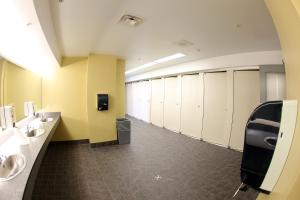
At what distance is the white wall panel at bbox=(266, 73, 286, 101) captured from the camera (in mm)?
3936

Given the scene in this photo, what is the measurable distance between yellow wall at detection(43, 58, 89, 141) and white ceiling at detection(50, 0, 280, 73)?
113 cm

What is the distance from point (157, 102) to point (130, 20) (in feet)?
19.1

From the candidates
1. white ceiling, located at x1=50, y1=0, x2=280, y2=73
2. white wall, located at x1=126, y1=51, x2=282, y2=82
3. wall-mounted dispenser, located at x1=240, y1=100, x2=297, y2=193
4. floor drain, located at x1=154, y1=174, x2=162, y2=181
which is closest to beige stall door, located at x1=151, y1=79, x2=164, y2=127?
white wall, located at x1=126, y1=51, x2=282, y2=82

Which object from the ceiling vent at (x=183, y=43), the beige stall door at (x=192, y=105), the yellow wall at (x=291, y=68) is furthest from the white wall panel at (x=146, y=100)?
the yellow wall at (x=291, y=68)

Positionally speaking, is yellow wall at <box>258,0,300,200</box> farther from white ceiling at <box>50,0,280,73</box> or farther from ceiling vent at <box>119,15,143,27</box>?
ceiling vent at <box>119,15,143,27</box>

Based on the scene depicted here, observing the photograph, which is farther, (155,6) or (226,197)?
(226,197)

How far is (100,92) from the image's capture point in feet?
15.8

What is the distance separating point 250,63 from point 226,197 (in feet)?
10.4

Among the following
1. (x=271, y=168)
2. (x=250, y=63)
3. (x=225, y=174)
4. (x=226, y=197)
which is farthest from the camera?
(x=250, y=63)

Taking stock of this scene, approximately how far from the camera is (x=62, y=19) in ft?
7.80

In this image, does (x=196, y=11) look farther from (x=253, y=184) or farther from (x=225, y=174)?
(x=225, y=174)

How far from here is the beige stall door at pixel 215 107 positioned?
5.02 m

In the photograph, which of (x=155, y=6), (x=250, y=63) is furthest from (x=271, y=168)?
(x=250, y=63)

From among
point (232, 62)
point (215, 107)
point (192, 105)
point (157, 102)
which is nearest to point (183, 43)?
point (232, 62)
